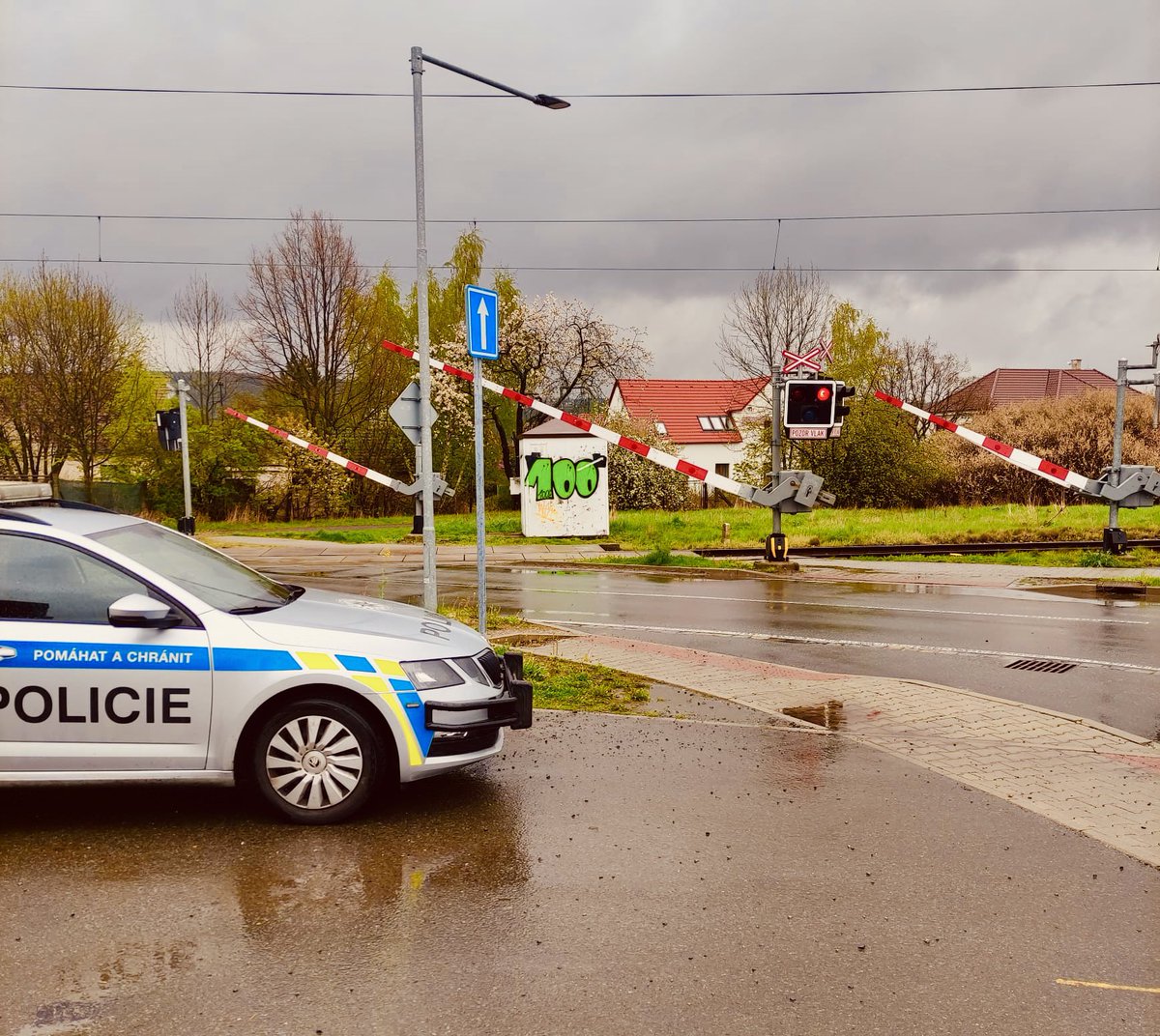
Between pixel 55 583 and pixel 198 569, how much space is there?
2.58 ft

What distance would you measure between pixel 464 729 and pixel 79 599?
200cm

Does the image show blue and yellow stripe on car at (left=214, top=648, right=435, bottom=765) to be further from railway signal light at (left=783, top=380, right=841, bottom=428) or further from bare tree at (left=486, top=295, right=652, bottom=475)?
bare tree at (left=486, top=295, right=652, bottom=475)

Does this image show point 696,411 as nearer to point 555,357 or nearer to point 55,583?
point 555,357

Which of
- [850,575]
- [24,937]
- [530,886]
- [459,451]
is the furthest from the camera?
[459,451]

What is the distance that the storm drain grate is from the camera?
9898mm

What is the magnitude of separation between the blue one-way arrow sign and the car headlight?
3965 mm

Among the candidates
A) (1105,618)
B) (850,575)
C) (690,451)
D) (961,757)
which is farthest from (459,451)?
(961,757)

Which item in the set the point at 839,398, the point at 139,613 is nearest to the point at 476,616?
the point at 139,613

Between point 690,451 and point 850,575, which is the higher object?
point 690,451

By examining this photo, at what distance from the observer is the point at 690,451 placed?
6097 cm

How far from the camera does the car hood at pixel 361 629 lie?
511cm

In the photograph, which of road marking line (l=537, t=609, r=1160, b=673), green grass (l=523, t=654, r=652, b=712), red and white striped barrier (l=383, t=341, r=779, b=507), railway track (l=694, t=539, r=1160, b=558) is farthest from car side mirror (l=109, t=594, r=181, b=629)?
railway track (l=694, t=539, r=1160, b=558)

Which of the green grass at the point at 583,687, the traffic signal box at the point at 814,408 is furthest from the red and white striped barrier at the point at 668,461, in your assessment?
the green grass at the point at 583,687

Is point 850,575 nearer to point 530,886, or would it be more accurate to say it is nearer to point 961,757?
point 961,757
